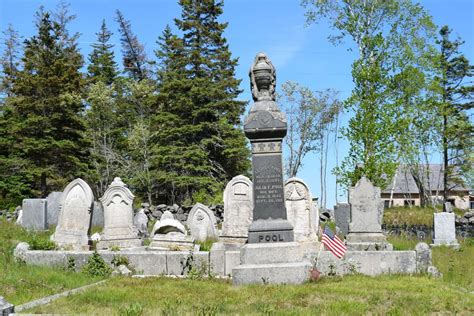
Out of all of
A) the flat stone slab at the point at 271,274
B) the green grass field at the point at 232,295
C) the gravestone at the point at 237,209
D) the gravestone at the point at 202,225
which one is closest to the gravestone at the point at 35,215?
the gravestone at the point at 202,225

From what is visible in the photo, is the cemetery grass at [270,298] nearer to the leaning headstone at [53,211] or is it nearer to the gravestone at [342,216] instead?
the gravestone at [342,216]

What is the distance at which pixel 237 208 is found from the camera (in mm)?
16078

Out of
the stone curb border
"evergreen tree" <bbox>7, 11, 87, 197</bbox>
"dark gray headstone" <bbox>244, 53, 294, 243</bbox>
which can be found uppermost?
"evergreen tree" <bbox>7, 11, 87, 197</bbox>

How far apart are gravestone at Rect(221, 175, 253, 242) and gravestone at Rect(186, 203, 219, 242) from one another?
11.4 feet

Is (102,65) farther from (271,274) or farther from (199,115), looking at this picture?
(271,274)

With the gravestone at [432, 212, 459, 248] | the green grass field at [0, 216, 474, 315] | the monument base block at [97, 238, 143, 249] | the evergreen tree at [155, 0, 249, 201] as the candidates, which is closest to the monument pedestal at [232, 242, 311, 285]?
the green grass field at [0, 216, 474, 315]

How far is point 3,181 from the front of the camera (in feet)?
111

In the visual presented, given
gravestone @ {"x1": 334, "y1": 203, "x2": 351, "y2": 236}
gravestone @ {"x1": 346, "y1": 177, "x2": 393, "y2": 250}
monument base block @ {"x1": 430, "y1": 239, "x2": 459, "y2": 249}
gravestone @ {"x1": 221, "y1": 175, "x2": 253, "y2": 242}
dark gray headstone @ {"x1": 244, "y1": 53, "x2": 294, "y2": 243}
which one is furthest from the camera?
gravestone @ {"x1": 334, "y1": 203, "x2": 351, "y2": 236}

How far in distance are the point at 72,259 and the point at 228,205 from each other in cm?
574

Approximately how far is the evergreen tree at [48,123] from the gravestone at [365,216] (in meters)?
22.5

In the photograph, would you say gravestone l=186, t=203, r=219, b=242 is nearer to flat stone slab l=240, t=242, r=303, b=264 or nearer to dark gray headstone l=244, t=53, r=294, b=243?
dark gray headstone l=244, t=53, r=294, b=243

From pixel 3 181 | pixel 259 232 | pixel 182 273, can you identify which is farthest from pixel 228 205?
pixel 3 181

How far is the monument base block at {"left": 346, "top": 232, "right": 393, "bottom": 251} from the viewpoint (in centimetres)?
1434

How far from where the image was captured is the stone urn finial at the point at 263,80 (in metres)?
10.5
